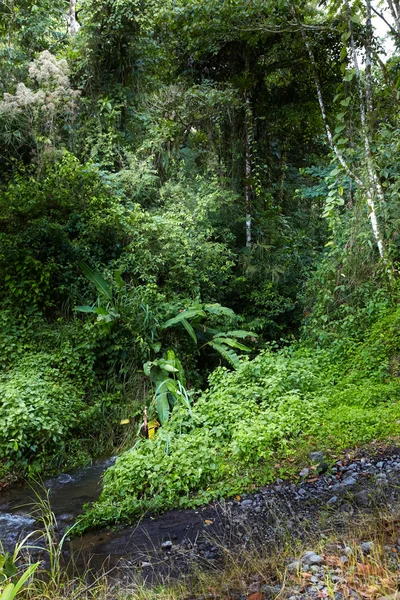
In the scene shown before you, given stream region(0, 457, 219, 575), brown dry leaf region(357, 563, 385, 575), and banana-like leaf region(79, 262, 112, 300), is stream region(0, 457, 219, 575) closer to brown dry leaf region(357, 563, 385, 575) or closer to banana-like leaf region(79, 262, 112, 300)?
brown dry leaf region(357, 563, 385, 575)

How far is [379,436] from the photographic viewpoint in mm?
4531

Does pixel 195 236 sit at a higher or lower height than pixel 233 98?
lower

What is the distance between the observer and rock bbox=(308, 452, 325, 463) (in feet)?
14.4

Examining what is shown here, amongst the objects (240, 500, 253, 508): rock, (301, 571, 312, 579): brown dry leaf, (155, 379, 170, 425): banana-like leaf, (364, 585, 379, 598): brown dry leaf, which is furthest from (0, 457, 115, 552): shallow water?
(364, 585, 379, 598): brown dry leaf

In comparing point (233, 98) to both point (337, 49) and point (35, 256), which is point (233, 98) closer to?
point (337, 49)

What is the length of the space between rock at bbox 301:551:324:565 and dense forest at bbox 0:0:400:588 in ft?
4.76

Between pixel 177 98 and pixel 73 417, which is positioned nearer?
pixel 73 417

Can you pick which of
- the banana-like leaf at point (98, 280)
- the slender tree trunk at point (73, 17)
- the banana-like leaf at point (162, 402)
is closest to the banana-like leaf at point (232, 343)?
the banana-like leaf at point (162, 402)

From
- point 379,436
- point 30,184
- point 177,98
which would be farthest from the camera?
point 177,98

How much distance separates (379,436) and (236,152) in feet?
24.6

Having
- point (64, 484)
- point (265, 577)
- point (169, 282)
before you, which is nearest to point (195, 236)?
point (169, 282)

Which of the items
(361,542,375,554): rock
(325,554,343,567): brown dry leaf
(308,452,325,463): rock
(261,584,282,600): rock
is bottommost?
(308,452,325,463): rock

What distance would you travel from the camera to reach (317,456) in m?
4.43

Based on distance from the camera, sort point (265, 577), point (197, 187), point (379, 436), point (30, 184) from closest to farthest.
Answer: point (265, 577) → point (379, 436) → point (30, 184) → point (197, 187)
